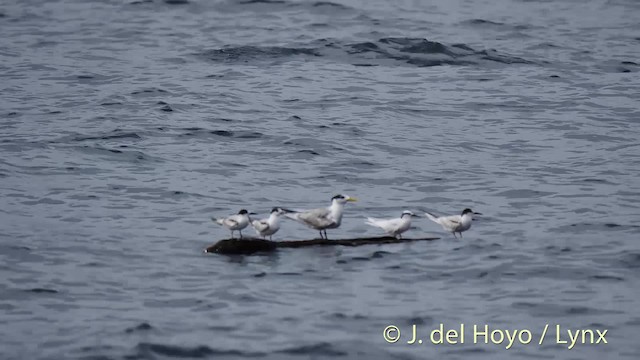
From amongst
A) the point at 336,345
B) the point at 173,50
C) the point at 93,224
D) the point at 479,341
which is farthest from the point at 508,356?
the point at 173,50

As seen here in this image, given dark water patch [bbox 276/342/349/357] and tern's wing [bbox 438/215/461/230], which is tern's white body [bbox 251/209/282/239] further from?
dark water patch [bbox 276/342/349/357]

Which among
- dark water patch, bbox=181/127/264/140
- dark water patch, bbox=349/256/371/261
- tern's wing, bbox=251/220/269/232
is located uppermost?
tern's wing, bbox=251/220/269/232

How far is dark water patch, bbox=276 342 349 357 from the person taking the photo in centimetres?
1597

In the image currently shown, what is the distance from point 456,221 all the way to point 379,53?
68.0 ft

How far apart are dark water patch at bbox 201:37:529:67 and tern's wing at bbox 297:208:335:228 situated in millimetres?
20286

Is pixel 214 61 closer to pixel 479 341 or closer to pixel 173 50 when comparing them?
pixel 173 50

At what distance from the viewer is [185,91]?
35.3 meters

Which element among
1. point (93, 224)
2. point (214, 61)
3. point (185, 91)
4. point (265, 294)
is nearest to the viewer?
point (265, 294)

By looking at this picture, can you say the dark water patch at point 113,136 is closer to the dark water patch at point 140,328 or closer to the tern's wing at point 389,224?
the tern's wing at point 389,224

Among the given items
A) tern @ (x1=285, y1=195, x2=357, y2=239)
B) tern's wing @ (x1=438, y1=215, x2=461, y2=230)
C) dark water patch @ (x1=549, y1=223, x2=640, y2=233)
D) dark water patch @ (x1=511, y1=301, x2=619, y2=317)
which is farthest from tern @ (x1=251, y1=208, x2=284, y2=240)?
dark water patch @ (x1=549, y1=223, x2=640, y2=233)

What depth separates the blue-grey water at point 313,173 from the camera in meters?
17.1

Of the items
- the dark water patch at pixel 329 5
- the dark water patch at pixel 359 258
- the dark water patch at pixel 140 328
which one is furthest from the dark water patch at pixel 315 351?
the dark water patch at pixel 329 5

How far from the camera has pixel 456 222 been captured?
20.3 m

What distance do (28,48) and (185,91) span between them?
28.6 feet
